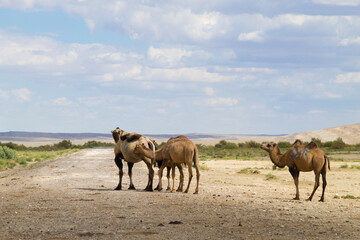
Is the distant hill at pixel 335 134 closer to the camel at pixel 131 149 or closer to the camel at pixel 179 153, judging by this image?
the camel at pixel 131 149

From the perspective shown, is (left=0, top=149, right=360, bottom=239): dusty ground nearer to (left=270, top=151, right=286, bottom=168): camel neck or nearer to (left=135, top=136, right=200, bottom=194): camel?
(left=135, top=136, right=200, bottom=194): camel

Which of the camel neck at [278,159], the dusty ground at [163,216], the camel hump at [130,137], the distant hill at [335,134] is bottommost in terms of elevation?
the dusty ground at [163,216]

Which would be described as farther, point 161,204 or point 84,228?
point 161,204

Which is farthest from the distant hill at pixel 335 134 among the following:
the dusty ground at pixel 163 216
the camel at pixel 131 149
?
the dusty ground at pixel 163 216

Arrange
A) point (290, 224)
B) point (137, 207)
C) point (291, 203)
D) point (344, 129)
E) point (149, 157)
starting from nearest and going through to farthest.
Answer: point (290, 224)
point (137, 207)
point (291, 203)
point (149, 157)
point (344, 129)

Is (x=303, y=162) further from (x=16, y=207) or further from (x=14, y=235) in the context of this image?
(x=14, y=235)

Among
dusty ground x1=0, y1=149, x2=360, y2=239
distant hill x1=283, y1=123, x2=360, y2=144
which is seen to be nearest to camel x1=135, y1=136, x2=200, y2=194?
dusty ground x1=0, y1=149, x2=360, y2=239

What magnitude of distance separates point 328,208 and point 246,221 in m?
4.00

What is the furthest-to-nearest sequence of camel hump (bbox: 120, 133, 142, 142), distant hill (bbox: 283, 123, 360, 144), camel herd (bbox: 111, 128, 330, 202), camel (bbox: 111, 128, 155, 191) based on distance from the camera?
distant hill (bbox: 283, 123, 360, 144) < camel hump (bbox: 120, 133, 142, 142) < camel (bbox: 111, 128, 155, 191) < camel herd (bbox: 111, 128, 330, 202)

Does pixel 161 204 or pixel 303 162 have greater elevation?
pixel 303 162

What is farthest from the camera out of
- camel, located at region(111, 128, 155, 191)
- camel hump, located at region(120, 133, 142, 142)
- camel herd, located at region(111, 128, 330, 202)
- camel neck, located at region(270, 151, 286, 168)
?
camel hump, located at region(120, 133, 142, 142)

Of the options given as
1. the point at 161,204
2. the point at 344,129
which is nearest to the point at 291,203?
the point at 161,204

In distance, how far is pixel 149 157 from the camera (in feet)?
64.0

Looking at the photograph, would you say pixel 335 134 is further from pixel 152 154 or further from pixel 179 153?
pixel 179 153
